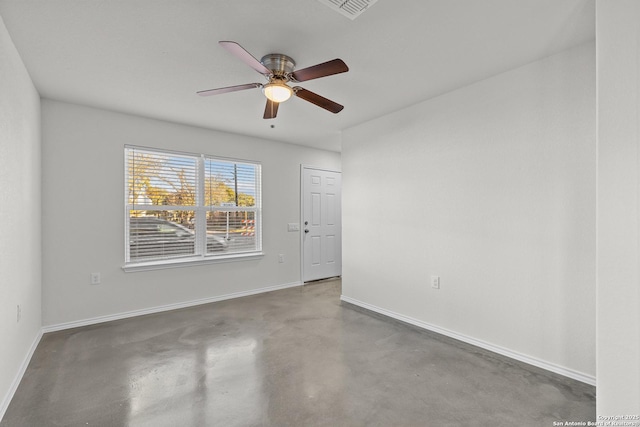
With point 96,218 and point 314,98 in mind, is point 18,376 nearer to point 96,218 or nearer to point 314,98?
point 96,218

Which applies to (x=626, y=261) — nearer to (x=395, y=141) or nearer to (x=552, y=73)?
(x=552, y=73)

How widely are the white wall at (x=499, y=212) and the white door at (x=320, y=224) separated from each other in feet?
5.41

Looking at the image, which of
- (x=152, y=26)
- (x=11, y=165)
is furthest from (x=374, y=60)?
(x=11, y=165)

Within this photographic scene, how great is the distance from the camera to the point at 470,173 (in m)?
2.83

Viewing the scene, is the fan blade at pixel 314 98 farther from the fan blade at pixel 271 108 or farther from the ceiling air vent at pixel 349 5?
the ceiling air vent at pixel 349 5

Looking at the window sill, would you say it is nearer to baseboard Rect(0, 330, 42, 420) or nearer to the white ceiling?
baseboard Rect(0, 330, 42, 420)

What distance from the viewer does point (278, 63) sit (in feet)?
7.47

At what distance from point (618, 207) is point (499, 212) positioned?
1.15 metres

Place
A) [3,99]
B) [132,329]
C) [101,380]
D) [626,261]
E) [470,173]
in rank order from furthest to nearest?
[132,329] < [470,173] < [101,380] < [3,99] < [626,261]

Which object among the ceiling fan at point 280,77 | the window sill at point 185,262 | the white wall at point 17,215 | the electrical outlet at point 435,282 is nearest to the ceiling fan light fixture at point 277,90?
the ceiling fan at point 280,77

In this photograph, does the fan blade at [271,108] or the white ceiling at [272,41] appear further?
the fan blade at [271,108]

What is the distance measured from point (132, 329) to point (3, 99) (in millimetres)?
2323

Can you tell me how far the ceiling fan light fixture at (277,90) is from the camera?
2256 millimetres

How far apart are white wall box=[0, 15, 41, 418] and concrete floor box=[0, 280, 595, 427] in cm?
26
